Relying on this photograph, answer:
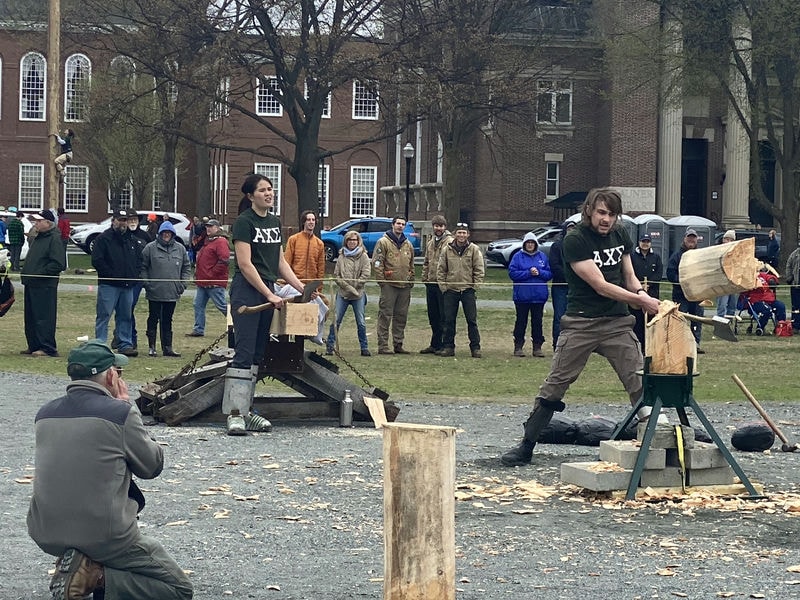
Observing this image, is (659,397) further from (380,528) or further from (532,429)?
(380,528)

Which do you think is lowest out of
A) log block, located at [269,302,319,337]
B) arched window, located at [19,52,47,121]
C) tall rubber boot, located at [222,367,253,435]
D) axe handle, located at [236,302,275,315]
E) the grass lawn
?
the grass lawn

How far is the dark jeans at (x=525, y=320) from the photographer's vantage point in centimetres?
2083

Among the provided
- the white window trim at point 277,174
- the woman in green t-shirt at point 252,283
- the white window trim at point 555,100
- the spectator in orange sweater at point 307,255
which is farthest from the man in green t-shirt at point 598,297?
the white window trim at point 277,174

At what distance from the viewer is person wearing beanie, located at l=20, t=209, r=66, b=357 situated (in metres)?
19.2

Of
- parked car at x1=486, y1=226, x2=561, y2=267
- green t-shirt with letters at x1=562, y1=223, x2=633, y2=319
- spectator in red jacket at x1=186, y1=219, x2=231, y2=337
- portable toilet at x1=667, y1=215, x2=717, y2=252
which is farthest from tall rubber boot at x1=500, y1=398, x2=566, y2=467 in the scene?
parked car at x1=486, y1=226, x2=561, y2=267

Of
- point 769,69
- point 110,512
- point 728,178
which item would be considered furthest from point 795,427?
point 728,178

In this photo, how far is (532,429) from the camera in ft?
33.9

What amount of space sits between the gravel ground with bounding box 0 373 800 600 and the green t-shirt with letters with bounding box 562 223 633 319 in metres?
1.19

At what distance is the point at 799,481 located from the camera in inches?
398

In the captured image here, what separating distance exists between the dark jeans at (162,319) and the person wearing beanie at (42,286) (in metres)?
1.28

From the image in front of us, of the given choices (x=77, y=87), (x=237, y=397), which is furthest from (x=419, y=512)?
(x=77, y=87)

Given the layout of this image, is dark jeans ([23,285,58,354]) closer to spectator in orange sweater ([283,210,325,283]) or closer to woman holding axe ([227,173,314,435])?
spectator in orange sweater ([283,210,325,283])

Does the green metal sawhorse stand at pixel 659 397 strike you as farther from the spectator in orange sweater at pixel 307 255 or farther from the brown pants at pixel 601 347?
the spectator in orange sweater at pixel 307 255

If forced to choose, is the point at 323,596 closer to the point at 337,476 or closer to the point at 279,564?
the point at 279,564
